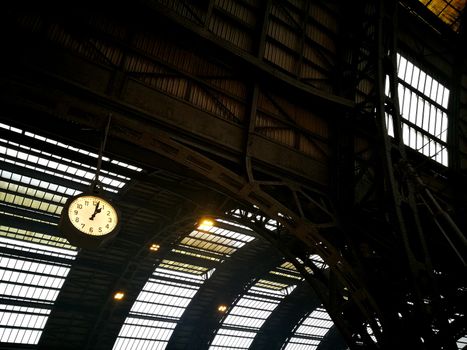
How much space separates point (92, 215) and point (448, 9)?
17.3 metres

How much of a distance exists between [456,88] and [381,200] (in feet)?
32.7

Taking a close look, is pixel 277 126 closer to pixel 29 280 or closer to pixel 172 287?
pixel 172 287

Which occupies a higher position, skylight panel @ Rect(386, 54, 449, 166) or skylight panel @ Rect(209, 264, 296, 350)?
skylight panel @ Rect(386, 54, 449, 166)

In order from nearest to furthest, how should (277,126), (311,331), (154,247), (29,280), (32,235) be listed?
1. (277,126)
2. (32,235)
3. (154,247)
4. (29,280)
5. (311,331)

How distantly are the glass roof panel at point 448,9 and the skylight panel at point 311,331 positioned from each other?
2160cm

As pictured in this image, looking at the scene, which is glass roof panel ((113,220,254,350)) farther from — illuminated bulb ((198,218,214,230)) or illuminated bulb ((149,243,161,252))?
illuminated bulb ((149,243,161,252))

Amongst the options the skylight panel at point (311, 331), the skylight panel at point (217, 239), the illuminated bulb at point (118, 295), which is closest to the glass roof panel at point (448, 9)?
the skylight panel at point (217, 239)

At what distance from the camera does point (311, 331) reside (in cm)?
3056

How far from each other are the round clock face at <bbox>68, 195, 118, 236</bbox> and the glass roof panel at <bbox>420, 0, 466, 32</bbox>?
16017 millimetres

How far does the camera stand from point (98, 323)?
2211cm

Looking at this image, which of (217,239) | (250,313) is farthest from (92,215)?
(250,313)

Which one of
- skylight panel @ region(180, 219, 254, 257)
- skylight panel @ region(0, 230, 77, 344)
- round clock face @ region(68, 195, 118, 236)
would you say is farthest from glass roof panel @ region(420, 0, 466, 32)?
skylight panel @ region(0, 230, 77, 344)

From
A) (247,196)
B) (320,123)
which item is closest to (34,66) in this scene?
(247,196)

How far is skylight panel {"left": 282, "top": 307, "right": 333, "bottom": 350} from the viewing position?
29498 mm
